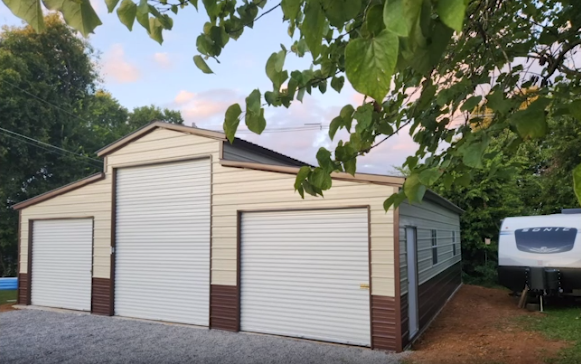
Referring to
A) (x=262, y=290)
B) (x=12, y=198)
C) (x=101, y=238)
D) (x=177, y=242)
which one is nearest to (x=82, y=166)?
(x=12, y=198)

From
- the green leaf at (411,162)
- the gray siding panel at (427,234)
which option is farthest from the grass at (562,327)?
the green leaf at (411,162)

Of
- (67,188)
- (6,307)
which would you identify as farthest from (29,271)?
(67,188)

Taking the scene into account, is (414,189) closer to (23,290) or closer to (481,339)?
(481,339)

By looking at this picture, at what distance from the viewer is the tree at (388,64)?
106 cm

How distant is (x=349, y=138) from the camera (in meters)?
2.67

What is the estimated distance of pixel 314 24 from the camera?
4.61 feet

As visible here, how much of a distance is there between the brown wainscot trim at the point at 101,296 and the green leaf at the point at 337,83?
1005 centimetres

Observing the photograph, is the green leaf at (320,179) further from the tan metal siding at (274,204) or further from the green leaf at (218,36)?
the tan metal siding at (274,204)

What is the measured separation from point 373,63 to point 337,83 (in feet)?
5.82

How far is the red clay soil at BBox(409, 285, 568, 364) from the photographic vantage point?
710 cm

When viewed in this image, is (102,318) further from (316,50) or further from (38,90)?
(38,90)

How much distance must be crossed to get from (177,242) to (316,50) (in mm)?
9485

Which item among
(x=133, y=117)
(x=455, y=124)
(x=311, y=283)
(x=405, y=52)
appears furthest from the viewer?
(x=133, y=117)

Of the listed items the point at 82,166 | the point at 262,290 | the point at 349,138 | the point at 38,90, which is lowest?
the point at 262,290
